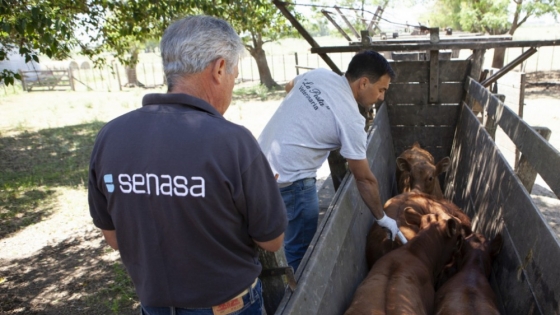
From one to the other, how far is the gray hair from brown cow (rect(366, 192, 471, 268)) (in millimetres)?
2686

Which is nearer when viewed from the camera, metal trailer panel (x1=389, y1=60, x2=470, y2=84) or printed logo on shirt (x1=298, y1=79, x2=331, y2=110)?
printed logo on shirt (x1=298, y1=79, x2=331, y2=110)

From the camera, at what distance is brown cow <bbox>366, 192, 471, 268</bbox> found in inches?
162

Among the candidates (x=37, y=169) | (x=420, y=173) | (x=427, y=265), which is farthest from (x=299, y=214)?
(x=37, y=169)

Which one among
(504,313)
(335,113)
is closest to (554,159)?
(504,313)

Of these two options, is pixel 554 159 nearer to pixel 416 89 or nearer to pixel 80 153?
pixel 416 89

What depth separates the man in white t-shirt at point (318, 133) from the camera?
11.3 ft

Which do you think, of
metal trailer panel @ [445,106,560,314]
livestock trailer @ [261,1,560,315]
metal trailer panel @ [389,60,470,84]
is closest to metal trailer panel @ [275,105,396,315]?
livestock trailer @ [261,1,560,315]

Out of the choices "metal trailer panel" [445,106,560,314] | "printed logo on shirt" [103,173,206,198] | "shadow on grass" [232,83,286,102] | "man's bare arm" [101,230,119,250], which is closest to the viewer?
"printed logo on shirt" [103,173,206,198]

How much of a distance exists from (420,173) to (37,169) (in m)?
8.76

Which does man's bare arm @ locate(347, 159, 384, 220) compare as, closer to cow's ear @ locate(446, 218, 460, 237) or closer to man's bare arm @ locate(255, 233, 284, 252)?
cow's ear @ locate(446, 218, 460, 237)

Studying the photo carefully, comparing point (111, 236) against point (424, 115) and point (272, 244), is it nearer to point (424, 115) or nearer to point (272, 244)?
point (272, 244)

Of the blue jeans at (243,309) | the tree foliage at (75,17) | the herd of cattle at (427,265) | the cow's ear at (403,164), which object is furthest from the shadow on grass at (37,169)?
the blue jeans at (243,309)

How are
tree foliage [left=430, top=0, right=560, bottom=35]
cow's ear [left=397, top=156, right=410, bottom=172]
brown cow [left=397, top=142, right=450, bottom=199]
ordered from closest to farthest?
brown cow [left=397, top=142, right=450, bottom=199]
cow's ear [left=397, top=156, right=410, bottom=172]
tree foliage [left=430, top=0, right=560, bottom=35]

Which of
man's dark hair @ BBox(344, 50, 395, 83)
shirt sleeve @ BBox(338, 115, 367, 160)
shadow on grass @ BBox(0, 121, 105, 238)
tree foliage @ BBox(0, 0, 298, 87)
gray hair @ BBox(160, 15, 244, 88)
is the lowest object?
shadow on grass @ BBox(0, 121, 105, 238)
